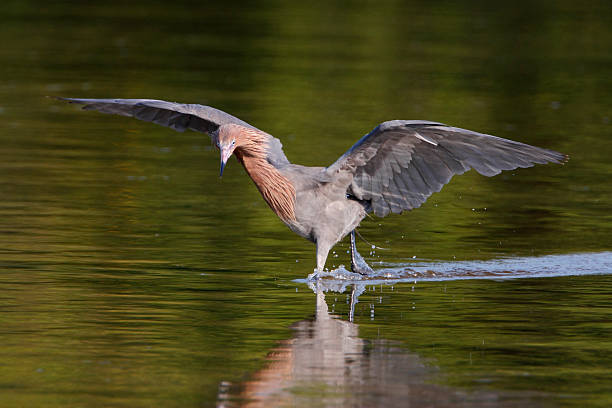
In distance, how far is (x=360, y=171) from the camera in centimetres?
1043

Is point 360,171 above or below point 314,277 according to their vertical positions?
above

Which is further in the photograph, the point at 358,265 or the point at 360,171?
the point at 358,265

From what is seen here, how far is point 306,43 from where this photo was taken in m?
28.2

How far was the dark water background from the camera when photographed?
7383 millimetres

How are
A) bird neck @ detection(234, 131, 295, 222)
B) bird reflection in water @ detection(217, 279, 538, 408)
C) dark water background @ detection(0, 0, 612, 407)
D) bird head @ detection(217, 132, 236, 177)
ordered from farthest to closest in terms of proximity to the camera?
bird neck @ detection(234, 131, 295, 222)
bird head @ detection(217, 132, 236, 177)
dark water background @ detection(0, 0, 612, 407)
bird reflection in water @ detection(217, 279, 538, 408)

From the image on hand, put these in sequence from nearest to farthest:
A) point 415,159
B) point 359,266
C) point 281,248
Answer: point 415,159 → point 359,266 → point 281,248

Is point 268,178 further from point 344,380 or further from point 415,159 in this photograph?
point 344,380

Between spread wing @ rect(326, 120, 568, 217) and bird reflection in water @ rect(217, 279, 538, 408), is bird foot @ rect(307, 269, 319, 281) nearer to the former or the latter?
spread wing @ rect(326, 120, 568, 217)

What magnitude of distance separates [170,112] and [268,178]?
149cm

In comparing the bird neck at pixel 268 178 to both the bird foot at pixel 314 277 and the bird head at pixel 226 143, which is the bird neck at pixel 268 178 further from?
Result: the bird foot at pixel 314 277

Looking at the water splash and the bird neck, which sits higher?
the bird neck

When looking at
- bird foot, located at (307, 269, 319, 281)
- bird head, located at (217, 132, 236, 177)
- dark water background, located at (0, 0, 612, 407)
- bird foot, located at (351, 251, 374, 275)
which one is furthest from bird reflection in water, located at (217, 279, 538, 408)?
bird foot, located at (351, 251, 374, 275)

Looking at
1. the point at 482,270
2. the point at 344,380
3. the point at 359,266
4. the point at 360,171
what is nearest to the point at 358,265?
the point at 359,266

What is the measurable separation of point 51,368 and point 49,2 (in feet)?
96.5
